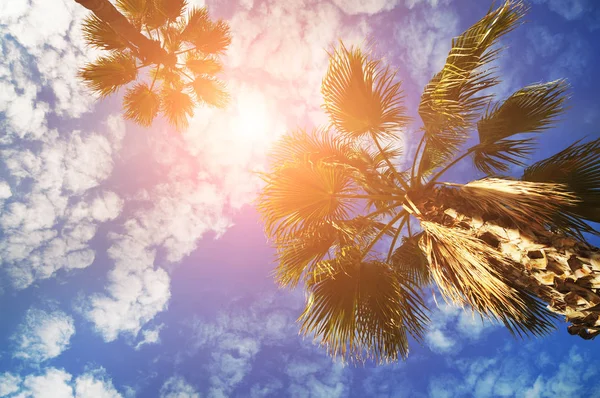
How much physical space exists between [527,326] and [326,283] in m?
2.59

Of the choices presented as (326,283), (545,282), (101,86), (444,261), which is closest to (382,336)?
(326,283)

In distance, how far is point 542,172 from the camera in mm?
3662

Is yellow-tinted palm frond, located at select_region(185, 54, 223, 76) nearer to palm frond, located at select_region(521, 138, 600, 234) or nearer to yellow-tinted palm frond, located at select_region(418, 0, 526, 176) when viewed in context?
yellow-tinted palm frond, located at select_region(418, 0, 526, 176)

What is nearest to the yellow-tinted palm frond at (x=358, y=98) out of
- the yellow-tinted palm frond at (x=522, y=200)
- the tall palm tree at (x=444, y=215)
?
the tall palm tree at (x=444, y=215)

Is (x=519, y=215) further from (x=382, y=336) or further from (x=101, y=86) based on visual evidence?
(x=101, y=86)

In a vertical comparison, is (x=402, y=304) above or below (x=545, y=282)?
above

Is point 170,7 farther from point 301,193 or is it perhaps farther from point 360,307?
point 360,307

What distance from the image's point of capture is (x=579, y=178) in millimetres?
3396

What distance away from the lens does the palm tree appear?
521 centimetres

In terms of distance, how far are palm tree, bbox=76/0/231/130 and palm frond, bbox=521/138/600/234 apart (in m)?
6.64

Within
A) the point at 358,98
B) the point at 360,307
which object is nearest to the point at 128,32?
the point at 358,98

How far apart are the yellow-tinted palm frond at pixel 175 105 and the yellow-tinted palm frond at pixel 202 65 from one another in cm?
76

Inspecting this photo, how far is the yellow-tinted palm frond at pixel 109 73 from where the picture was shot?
17.9ft

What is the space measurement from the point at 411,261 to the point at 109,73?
744 cm
